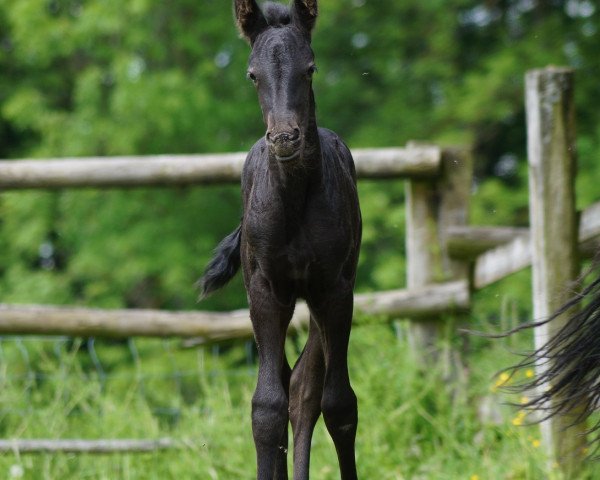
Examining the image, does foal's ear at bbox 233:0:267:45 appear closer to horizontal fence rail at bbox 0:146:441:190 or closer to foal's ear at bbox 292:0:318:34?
foal's ear at bbox 292:0:318:34

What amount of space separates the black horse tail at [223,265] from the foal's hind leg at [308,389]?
1.08ft

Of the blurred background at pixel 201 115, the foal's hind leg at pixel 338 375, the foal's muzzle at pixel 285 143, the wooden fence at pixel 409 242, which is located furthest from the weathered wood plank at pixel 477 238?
the blurred background at pixel 201 115

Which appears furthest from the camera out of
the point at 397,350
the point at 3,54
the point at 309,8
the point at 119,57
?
the point at 3,54

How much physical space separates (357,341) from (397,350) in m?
0.21

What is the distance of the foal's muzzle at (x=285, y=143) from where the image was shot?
83.6 inches

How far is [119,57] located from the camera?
396 inches

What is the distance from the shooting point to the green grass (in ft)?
13.5

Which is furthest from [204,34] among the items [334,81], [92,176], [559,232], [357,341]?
[559,232]

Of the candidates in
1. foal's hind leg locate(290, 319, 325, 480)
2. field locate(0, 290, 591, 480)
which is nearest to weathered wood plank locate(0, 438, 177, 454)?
field locate(0, 290, 591, 480)

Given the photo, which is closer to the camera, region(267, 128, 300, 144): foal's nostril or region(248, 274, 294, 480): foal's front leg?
region(267, 128, 300, 144): foal's nostril

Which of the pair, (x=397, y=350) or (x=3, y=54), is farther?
(x=3, y=54)

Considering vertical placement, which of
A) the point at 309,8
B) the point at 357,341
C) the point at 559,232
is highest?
the point at 309,8

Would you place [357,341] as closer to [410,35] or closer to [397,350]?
[397,350]

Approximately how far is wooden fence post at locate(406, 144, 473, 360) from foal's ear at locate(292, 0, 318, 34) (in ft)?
9.10
